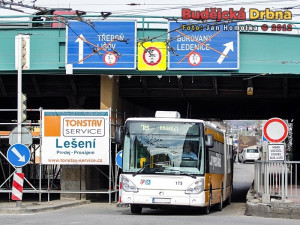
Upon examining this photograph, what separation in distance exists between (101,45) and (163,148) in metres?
7.84

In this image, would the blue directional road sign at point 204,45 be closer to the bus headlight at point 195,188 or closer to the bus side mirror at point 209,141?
the bus side mirror at point 209,141

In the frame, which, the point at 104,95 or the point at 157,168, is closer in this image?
the point at 157,168

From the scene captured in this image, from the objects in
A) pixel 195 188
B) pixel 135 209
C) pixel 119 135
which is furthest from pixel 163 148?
pixel 135 209

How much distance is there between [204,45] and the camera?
24328 millimetres

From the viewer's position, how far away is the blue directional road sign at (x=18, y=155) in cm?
1970

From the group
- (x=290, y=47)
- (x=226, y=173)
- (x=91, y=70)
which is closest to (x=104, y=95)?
(x=91, y=70)

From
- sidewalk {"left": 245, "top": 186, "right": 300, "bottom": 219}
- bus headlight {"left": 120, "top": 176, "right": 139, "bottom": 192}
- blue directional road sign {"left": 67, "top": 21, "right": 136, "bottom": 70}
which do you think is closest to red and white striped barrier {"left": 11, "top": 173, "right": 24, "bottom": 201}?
bus headlight {"left": 120, "top": 176, "right": 139, "bottom": 192}

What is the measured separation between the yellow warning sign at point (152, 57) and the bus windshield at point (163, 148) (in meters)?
6.54

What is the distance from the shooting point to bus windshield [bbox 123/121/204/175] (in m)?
17.7

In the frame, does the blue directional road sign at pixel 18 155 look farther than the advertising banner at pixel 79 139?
No

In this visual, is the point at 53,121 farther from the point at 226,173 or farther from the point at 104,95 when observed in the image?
the point at 226,173

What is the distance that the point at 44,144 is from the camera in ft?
81.5

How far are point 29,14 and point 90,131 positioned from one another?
208 inches

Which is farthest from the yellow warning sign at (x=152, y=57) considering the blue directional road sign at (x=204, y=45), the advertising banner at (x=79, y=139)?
the advertising banner at (x=79, y=139)
